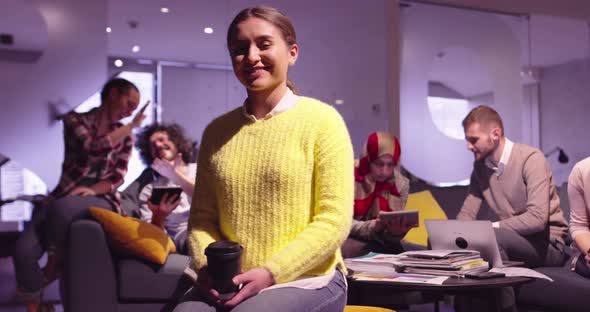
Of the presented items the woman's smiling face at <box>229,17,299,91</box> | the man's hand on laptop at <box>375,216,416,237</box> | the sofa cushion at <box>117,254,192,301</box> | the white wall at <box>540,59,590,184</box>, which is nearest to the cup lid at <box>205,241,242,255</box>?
the woman's smiling face at <box>229,17,299,91</box>

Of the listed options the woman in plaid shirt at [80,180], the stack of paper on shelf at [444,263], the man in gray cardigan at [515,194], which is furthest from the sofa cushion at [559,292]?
the woman in plaid shirt at [80,180]

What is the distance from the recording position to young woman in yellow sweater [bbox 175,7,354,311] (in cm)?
154

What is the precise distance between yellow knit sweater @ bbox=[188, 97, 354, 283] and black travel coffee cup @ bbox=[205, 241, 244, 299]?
0.12 metres

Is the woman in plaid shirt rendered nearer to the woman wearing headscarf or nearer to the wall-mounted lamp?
the woman wearing headscarf

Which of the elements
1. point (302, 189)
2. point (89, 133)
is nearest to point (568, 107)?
point (89, 133)

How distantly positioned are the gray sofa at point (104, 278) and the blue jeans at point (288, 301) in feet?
5.54

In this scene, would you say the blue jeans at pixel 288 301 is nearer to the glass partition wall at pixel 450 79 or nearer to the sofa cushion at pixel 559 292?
the sofa cushion at pixel 559 292

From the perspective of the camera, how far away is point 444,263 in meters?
2.35

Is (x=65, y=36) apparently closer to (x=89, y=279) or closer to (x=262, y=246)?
(x=89, y=279)

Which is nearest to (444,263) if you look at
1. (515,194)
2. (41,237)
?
(515,194)

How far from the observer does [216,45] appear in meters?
5.25

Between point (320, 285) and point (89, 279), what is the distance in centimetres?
199

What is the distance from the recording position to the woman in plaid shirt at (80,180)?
350 cm

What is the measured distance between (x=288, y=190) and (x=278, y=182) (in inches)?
1.3
